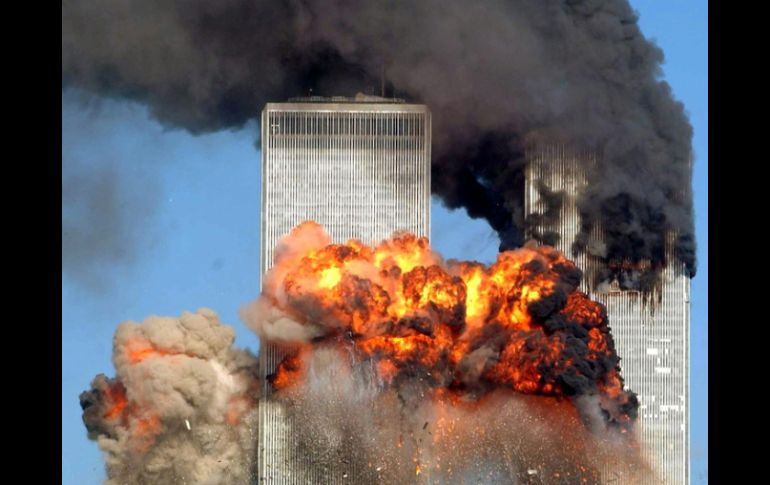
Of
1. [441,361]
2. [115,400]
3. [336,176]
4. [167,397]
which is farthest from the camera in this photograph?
[336,176]

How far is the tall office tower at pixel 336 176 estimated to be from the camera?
162 m

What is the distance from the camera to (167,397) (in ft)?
506

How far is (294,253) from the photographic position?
151500 mm

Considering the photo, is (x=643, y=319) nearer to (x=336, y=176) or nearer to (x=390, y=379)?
(x=336, y=176)

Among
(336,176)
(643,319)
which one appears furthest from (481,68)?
(643,319)

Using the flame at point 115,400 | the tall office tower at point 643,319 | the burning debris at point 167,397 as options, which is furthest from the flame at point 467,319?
the flame at point 115,400

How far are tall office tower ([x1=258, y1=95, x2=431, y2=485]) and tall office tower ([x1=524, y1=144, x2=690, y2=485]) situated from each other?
29.1 feet

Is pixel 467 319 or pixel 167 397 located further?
pixel 167 397

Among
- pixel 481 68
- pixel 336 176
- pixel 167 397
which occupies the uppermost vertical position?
pixel 481 68

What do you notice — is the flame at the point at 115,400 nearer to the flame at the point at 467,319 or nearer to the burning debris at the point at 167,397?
the burning debris at the point at 167,397

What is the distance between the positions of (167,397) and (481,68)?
29500 mm

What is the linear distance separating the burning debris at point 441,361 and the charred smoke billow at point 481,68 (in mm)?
10715

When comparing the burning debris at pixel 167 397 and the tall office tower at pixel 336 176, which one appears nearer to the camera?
the burning debris at pixel 167 397

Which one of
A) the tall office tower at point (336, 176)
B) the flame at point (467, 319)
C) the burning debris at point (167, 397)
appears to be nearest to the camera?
the flame at point (467, 319)
